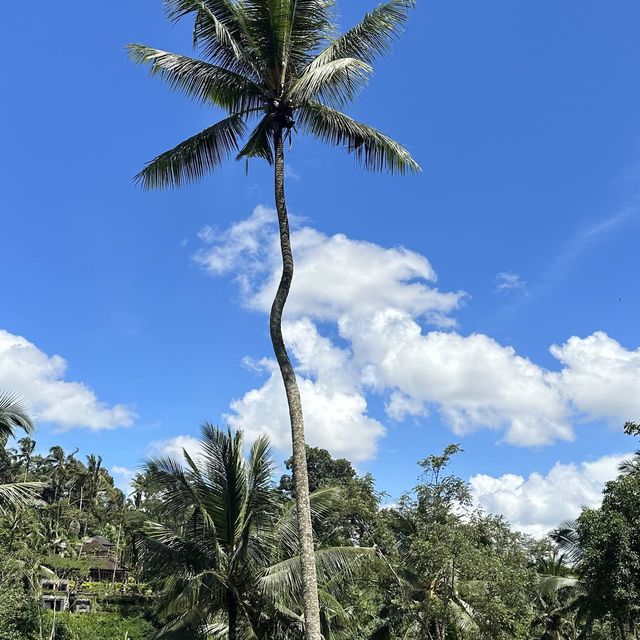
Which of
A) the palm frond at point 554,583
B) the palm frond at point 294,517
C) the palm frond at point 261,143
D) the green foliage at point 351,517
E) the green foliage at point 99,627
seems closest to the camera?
the palm frond at point 261,143

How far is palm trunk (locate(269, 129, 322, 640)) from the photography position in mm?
7023

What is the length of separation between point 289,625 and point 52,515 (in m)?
51.5

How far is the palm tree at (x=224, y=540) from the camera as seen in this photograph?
419 inches

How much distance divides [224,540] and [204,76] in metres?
7.72

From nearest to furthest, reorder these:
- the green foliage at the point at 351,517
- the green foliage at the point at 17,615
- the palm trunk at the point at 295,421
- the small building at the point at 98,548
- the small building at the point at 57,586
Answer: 1. the palm trunk at the point at 295,421
2. the green foliage at the point at 351,517
3. the green foliage at the point at 17,615
4. the small building at the point at 57,586
5. the small building at the point at 98,548

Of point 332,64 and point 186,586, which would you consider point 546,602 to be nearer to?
point 186,586

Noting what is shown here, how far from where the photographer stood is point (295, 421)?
25.7ft

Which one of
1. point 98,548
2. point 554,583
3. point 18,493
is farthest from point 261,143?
point 98,548

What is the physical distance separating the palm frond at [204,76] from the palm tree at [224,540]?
550 cm

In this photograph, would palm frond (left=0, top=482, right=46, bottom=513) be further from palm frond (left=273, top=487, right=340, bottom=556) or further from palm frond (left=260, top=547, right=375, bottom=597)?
palm frond (left=260, top=547, right=375, bottom=597)

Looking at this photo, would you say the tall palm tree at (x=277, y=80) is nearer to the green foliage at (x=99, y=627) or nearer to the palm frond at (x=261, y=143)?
the palm frond at (x=261, y=143)

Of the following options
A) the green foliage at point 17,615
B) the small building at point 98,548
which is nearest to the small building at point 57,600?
the small building at point 98,548

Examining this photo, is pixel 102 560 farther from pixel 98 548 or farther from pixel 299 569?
Answer: pixel 299 569

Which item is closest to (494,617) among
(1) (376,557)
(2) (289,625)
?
(1) (376,557)
